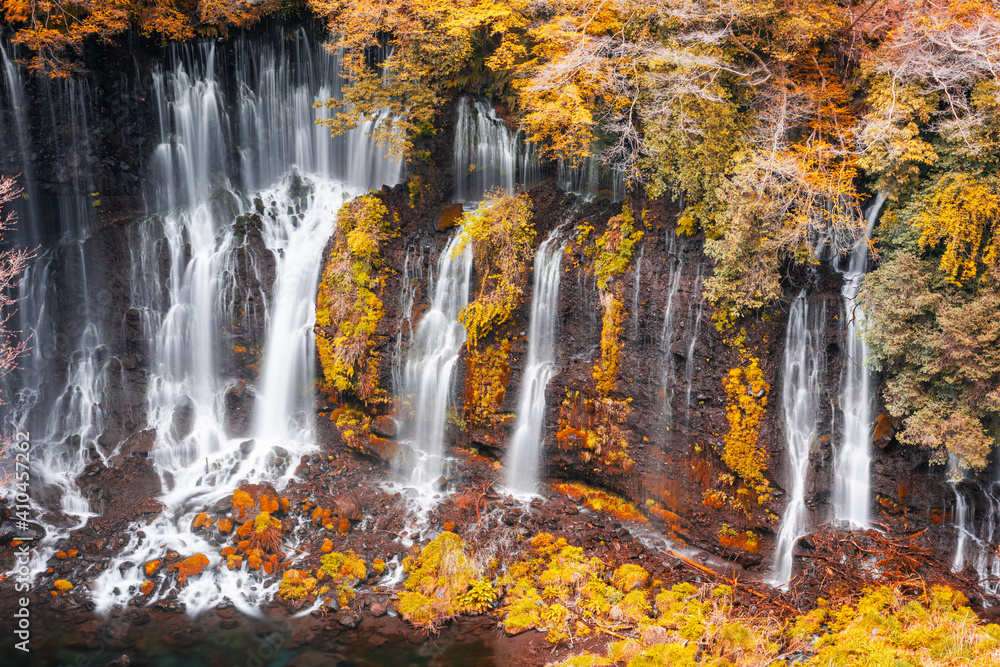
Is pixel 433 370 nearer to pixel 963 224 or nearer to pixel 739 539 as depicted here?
pixel 739 539

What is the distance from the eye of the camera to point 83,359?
15.0 meters

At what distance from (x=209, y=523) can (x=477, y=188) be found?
31.9ft

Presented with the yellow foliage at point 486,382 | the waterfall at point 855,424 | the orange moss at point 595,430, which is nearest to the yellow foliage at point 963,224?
the waterfall at point 855,424

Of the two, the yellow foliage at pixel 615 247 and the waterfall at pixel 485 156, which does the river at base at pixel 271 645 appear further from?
the waterfall at pixel 485 156

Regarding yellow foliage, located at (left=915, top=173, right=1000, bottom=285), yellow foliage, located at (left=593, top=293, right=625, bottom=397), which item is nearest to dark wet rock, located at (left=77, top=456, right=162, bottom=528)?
yellow foliage, located at (left=593, top=293, right=625, bottom=397)

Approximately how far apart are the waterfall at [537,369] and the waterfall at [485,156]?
2718 mm

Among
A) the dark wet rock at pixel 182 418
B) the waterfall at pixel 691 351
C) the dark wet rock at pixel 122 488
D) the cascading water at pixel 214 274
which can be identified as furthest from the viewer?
the dark wet rock at pixel 182 418

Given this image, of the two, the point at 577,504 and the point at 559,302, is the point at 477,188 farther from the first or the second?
the point at 577,504

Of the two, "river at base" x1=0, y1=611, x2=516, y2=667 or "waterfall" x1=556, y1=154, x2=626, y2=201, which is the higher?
"waterfall" x1=556, y1=154, x2=626, y2=201

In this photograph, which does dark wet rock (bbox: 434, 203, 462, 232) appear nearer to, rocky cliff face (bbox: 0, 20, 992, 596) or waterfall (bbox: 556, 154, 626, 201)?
rocky cliff face (bbox: 0, 20, 992, 596)

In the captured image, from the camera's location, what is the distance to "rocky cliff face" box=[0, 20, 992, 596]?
10773mm

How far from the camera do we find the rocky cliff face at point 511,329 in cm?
1077

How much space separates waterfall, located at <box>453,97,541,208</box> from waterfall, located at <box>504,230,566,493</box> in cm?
272

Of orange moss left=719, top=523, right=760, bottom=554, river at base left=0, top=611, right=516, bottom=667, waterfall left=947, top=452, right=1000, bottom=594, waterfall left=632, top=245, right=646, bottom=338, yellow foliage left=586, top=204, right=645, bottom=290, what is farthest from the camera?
yellow foliage left=586, top=204, right=645, bottom=290
